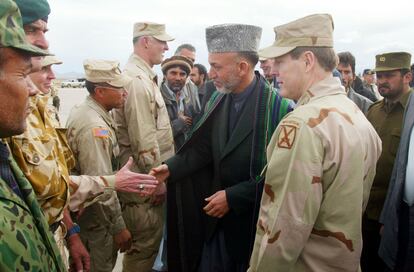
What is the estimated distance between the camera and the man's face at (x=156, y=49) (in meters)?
4.32

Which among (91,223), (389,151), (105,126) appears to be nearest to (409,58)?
(389,151)

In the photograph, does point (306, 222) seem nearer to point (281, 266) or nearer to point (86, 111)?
point (281, 266)

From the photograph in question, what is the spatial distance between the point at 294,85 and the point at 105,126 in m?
1.61

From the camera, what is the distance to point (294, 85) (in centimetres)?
213

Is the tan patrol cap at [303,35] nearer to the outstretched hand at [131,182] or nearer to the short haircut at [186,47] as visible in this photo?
the outstretched hand at [131,182]

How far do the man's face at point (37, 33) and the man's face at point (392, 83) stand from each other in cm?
303

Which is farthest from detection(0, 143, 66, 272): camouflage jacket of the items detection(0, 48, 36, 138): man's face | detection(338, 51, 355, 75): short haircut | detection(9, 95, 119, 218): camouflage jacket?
detection(338, 51, 355, 75): short haircut

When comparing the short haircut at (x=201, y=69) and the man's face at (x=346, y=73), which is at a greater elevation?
the man's face at (x=346, y=73)

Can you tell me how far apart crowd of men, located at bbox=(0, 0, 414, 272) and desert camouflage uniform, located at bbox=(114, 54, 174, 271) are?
0.01 metres

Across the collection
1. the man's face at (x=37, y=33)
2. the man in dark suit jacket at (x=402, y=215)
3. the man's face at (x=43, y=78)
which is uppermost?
the man's face at (x=37, y=33)

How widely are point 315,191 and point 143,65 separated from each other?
281cm

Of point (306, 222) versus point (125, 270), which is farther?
point (125, 270)

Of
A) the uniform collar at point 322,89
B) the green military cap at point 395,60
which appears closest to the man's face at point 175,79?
the green military cap at point 395,60

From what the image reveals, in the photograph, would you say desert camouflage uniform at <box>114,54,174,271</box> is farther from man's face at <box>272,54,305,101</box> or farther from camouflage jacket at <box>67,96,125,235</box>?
man's face at <box>272,54,305,101</box>
